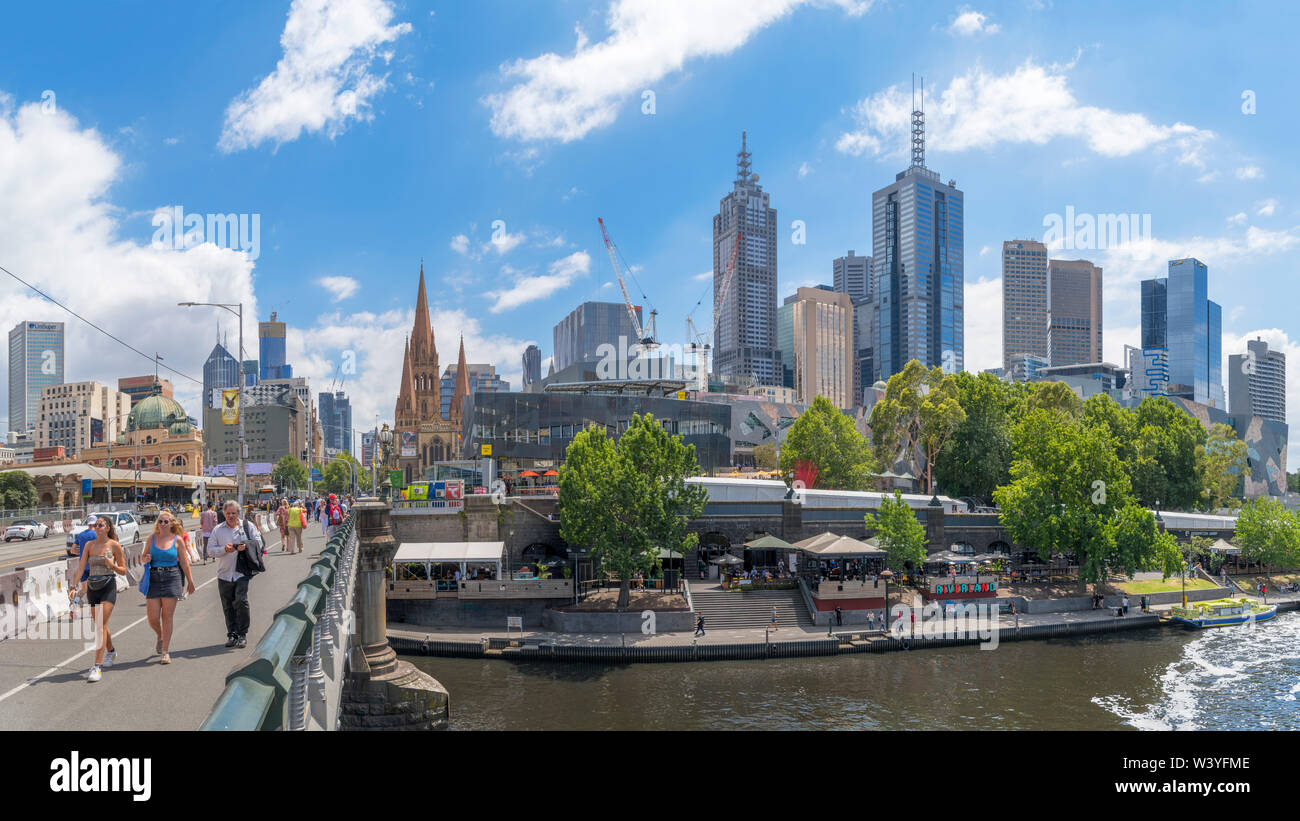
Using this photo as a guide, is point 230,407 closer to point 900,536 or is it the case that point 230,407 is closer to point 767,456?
point 900,536

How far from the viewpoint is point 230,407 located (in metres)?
39.2

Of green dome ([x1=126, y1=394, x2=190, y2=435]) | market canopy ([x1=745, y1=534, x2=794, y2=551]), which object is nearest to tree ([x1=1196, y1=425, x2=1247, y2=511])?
market canopy ([x1=745, y1=534, x2=794, y2=551])

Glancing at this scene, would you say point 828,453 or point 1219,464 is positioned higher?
point 828,453

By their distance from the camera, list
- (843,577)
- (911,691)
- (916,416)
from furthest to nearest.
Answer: (916,416) < (843,577) < (911,691)

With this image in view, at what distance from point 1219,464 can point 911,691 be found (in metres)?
72.9

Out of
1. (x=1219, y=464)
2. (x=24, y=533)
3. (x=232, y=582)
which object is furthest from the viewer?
(x=1219, y=464)

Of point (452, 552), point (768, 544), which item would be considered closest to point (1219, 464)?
point (768, 544)

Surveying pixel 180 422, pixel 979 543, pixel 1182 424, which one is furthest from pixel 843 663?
pixel 180 422

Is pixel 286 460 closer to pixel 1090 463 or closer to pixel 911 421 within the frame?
pixel 911 421

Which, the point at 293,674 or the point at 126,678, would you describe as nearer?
the point at 293,674

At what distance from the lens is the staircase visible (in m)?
47.0
